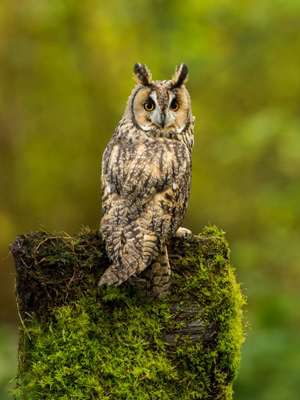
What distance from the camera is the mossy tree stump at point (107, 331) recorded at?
2.84 metres

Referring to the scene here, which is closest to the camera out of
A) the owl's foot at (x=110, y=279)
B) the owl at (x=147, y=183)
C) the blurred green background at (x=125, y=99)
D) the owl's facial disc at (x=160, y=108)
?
the owl's foot at (x=110, y=279)

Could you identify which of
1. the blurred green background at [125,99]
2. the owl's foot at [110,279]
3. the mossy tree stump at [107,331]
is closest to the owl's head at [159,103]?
the mossy tree stump at [107,331]

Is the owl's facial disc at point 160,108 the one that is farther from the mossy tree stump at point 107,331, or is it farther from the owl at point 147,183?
the mossy tree stump at point 107,331

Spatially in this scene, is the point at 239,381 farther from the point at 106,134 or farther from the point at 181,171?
the point at 106,134

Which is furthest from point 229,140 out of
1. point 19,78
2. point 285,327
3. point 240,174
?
point 19,78

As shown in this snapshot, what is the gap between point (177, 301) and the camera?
3.05m

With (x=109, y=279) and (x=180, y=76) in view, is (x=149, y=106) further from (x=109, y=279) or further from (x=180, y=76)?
(x=109, y=279)

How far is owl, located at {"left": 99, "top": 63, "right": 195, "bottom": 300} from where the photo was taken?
2.93m

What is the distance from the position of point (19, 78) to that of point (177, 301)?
7327mm

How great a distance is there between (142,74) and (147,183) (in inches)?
27.2

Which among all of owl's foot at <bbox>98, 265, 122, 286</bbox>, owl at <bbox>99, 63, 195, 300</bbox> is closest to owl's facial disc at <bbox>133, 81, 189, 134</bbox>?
owl at <bbox>99, 63, 195, 300</bbox>

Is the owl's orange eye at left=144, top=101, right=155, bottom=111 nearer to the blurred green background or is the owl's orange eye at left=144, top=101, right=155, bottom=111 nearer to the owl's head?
the owl's head

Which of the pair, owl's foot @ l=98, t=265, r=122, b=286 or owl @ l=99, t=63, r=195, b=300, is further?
owl @ l=99, t=63, r=195, b=300

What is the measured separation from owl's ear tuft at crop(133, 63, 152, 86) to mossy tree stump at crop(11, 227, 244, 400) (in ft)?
3.09
